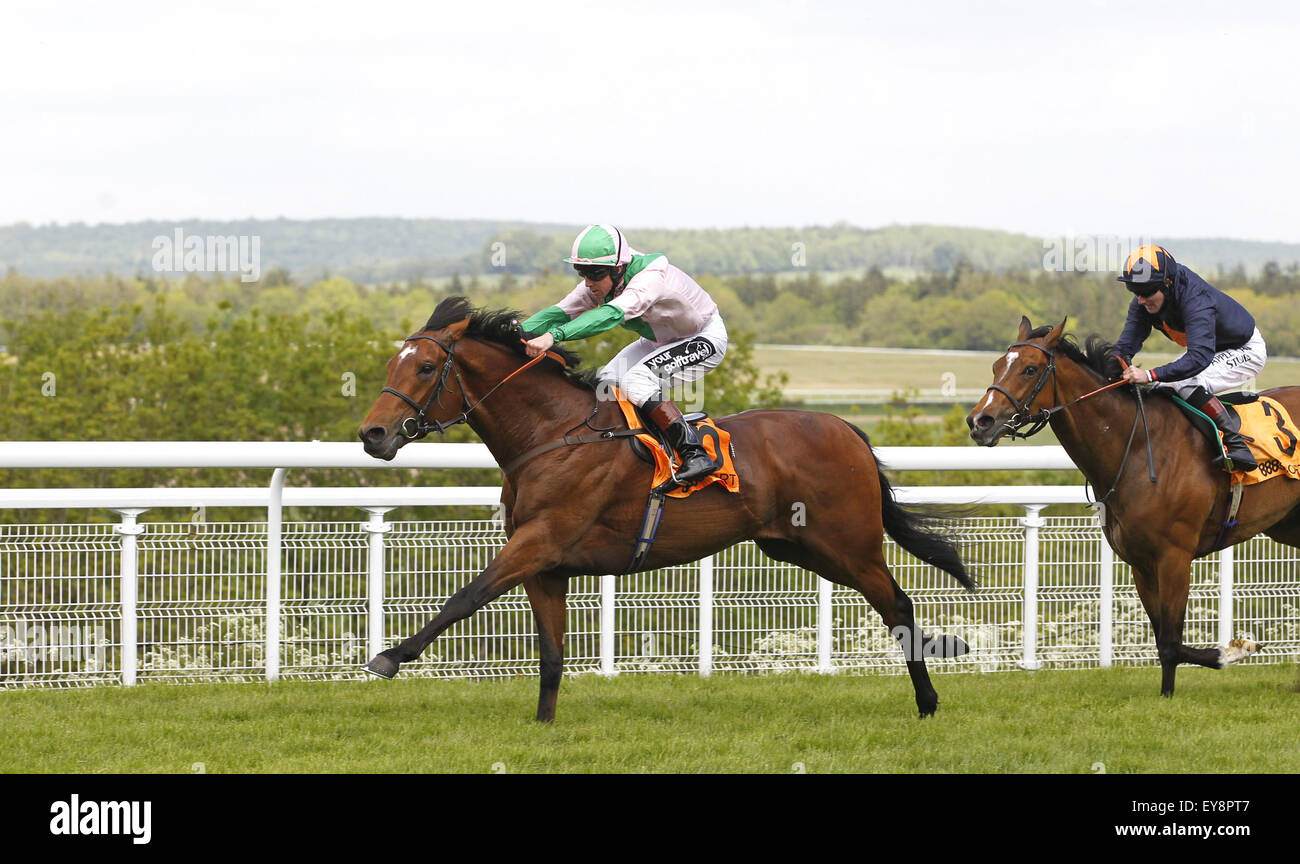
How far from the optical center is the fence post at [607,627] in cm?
692

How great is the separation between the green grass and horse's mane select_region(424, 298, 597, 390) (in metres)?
1.50

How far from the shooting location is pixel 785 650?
725 cm

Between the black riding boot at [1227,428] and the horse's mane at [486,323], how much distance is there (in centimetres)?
289

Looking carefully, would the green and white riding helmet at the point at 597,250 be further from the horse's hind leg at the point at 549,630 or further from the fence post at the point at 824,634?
the fence post at the point at 824,634

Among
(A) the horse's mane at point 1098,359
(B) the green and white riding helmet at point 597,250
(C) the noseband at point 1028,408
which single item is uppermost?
(B) the green and white riding helmet at point 597,250

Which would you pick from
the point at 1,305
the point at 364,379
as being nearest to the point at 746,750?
the point at 364,379

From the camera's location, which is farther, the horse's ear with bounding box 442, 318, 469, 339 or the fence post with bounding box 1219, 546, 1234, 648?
the fence post with bounding box 1219, 546, 1234, 648

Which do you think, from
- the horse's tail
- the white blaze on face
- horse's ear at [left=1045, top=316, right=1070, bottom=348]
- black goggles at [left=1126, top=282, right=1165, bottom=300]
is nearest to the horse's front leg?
the horse's tail

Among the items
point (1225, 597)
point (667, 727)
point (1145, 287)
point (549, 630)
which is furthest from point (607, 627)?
point (1225, 597)

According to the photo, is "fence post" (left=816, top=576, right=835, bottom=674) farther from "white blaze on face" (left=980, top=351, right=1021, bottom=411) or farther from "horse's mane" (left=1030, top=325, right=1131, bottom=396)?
"horse's mane" (left=1030, top=325, right=1131, bottom=396)

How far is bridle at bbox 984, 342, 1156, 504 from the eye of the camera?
611 centimetres

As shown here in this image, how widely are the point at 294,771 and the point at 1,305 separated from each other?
222ft

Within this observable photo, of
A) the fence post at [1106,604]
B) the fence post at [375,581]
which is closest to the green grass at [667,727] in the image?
the fence post at [375,581]

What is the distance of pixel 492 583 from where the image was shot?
209 inches
